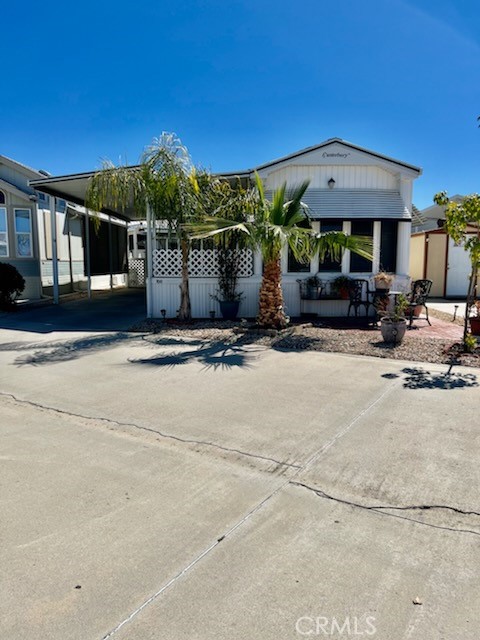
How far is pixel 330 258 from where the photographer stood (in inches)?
475

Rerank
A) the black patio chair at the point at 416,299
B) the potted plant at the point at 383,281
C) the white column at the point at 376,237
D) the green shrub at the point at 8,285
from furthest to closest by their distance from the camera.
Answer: the green shrub at the point at 8,285 < the white column at the point at 376,237 < the potted plant at the point at 383,281 < the black patio chair at the point at 416,299

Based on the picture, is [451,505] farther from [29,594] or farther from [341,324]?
[341,324]

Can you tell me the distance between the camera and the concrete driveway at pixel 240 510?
2172 mm

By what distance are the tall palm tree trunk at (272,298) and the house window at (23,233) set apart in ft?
33.5

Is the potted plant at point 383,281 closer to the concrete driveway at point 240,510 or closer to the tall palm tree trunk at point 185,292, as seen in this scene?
the tall palm tree trunk at point 185,292

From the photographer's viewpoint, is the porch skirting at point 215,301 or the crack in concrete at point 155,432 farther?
the porch skirting at point 215,301

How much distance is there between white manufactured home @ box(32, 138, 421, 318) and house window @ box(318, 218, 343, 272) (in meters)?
0.02

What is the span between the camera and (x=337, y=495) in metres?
3.31

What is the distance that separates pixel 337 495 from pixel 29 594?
2066mm

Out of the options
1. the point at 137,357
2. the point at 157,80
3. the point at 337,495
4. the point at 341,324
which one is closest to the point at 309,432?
the point at 337,495

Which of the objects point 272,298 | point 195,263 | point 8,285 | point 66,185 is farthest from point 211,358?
point 8,285

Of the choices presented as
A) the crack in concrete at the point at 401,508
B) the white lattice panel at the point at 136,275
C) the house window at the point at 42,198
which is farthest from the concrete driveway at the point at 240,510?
the white lattice panel at the point at 136,275

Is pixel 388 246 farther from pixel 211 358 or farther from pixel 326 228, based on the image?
pixel 211 358

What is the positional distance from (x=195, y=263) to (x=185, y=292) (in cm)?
112
